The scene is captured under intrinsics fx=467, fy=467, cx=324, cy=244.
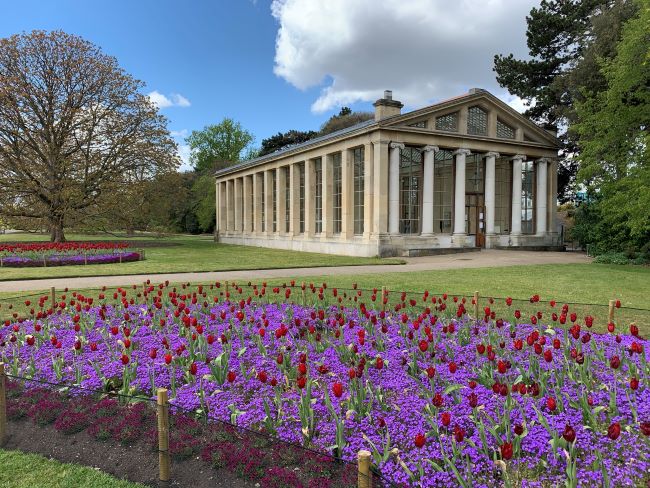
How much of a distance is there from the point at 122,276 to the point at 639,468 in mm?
15969

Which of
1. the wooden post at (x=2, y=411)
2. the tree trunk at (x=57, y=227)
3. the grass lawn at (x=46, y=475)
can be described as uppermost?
the tree trunk at (x=57, y=227)

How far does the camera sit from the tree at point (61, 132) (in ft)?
103

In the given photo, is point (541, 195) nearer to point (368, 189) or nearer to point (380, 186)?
point (380, 186)

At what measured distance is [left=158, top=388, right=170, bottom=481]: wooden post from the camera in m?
3.52

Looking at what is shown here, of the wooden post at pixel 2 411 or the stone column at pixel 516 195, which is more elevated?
the stone column at pixel 516 195

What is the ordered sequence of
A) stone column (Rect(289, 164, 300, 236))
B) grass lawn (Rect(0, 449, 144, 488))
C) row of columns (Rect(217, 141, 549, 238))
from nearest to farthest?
grass lawn (Rect(0, 449, 144, 488)), row of columns (Rect(217, 141, 549, 238)), stone column (Rect(289, 164, 300, 236))

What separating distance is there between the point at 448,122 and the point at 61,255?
74.1ft

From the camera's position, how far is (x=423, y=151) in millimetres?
28078

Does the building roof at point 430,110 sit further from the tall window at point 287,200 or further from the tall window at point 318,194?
the tall window at point 287,200

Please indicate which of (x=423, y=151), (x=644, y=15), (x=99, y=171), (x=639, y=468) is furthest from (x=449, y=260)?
(x=99, y=171)

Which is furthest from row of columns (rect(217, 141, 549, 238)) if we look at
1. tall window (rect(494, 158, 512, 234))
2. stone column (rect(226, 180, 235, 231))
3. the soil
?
the soil

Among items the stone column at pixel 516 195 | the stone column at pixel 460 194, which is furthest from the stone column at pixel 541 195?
the stone column at pixel 460 194

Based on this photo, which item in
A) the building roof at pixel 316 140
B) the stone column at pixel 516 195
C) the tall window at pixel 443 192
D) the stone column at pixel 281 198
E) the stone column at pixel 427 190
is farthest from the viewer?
the stone column at pixel 281 198

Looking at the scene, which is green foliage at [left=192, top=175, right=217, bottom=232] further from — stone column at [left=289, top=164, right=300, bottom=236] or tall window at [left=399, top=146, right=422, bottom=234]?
tall window at [left=399, top=146, right=422, bottom=234]
